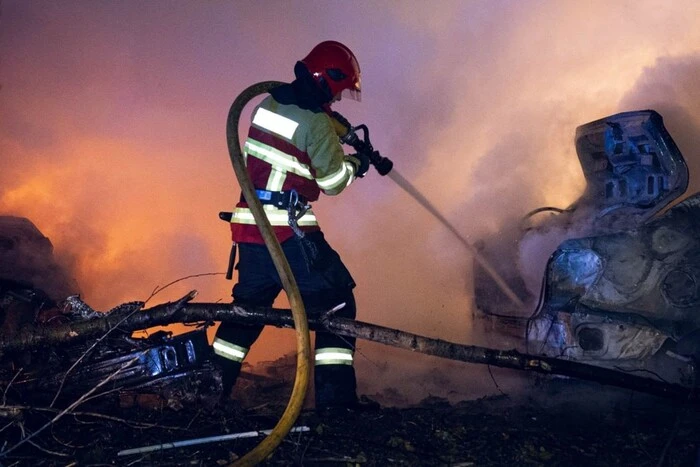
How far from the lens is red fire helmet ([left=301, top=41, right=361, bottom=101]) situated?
368cm

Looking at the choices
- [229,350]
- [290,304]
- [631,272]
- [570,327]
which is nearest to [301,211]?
[290,304]

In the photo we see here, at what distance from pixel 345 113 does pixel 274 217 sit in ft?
18.2

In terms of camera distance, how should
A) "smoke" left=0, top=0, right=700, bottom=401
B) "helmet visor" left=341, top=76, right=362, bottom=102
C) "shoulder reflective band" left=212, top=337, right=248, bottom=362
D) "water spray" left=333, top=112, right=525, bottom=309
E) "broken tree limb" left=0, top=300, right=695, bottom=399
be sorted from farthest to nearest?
1. "smoke" left=0, top=0, right=700, bottom=401
2. "water spray" left=333, top=112, right=525, bottom=309
3. "helmet visor" left=341, top=76, right=362, bottom=102
4. "shoulder reflective band" left=212, top=337, right=248, bottom=362
5. "broken tree limb" left=0, top=300, right=695, bottom=399

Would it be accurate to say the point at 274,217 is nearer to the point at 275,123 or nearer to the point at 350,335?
the point at 275,123

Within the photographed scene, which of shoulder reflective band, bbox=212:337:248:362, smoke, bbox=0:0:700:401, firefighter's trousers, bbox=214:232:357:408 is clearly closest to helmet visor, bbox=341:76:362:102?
firefighter's trousers, bbox=214:232:357:408

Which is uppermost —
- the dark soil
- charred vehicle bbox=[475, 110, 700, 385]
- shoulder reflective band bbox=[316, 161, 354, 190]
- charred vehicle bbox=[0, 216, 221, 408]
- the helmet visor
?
the helmet visor

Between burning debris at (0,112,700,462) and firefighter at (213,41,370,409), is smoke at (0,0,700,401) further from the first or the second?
firefighter at (213,41,370,409)

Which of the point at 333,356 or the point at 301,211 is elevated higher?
the point at 301,211

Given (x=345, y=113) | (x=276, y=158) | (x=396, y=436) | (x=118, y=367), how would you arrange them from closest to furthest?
(x=396, y=436)
(x=118, y=367)
(x=276, y=158)
(x=345, y=113)

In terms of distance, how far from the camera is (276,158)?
3574 millimetres

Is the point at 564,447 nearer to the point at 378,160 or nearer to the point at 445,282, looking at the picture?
the point at 378,160

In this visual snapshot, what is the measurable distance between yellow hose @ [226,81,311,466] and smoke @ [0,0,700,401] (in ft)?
10.1

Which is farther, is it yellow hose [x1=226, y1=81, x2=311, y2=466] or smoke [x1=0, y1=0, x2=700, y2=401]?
smoke [x1=0, y1=0, x2=700, y2=401]

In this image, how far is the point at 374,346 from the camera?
20.4ft
